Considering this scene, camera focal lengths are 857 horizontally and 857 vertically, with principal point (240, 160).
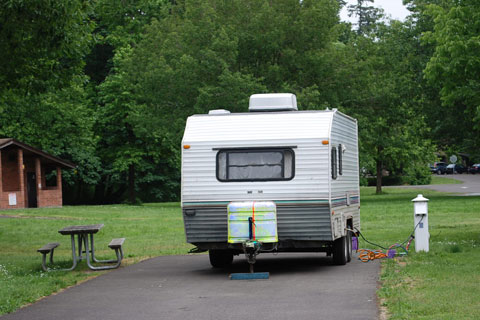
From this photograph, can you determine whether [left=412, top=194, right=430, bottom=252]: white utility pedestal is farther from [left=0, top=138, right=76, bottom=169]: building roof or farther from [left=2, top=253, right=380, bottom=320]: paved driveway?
[left=0, top=138, right=76, bottom=169]: building roof

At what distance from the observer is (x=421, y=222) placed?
691 inches

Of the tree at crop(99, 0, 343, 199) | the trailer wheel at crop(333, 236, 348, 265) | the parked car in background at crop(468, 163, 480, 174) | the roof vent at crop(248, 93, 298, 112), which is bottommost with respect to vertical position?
the trailer wheel at crop(333, 236, 348, 265)

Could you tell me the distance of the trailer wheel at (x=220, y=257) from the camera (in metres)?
16.7

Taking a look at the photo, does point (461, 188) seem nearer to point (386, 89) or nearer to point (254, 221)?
point (386, 89)

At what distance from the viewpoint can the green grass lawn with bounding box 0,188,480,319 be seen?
11.2 metres

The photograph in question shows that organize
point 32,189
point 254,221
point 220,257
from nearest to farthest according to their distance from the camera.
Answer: point 254,221 < point 220,257 < point 32,189

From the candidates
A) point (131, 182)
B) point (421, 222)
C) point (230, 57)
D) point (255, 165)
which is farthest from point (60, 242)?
point (131, 182)

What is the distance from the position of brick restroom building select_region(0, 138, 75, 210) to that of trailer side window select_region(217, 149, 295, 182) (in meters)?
32.4

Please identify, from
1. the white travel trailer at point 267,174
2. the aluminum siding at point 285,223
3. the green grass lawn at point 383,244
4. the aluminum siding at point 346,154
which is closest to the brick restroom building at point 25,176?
the green grass lawn at point 383,244

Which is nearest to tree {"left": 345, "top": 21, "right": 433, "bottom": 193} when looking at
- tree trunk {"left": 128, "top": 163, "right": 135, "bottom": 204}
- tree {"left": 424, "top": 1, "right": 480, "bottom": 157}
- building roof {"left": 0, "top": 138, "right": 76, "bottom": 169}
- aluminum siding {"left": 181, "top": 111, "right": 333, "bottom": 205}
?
tree trunk {"left": 128, "top": 163, "right": 135, "bottom": 204}

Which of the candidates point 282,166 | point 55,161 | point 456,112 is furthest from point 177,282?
point 55,161

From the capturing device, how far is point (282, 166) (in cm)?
1532

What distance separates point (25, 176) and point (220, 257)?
118 feet

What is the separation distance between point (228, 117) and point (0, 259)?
7420 mm
